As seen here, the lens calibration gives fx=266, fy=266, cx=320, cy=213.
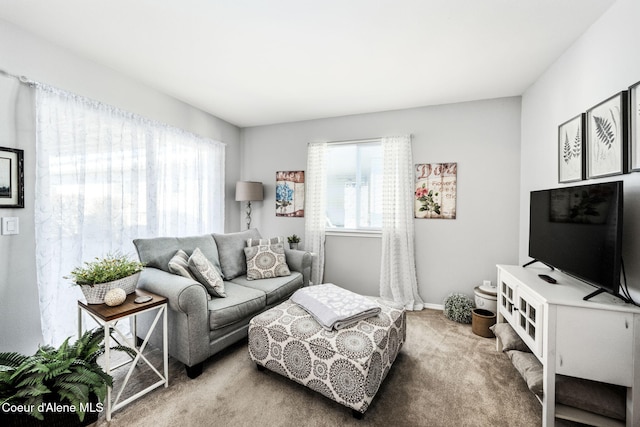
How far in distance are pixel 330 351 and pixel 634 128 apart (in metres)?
2.12

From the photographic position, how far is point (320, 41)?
2.01 meters

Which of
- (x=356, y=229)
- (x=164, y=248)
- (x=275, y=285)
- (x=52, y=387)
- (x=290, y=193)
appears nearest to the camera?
(x=52, y=387)

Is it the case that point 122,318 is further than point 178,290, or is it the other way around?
point 178,290

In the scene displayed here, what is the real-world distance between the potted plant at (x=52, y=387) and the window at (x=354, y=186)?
277cm

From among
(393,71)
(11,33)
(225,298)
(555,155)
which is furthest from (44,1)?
(555,155)

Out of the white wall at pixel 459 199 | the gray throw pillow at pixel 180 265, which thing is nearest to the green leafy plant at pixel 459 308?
the white wall at pixel 459 199

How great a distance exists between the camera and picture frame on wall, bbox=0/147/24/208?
1.84m

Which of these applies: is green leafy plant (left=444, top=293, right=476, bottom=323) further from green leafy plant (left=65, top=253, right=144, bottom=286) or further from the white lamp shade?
green leafy plant (left=65, top=253, right=144, bottom=286)

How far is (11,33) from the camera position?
1.88 m

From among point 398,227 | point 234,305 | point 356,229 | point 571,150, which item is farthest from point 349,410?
point 571,150

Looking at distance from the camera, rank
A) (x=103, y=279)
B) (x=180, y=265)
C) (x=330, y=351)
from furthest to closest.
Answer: (x=180, y=265) → (x=103, y=279) → (x=330, y=351)

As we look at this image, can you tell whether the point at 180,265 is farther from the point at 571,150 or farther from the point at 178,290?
the point at 571,150

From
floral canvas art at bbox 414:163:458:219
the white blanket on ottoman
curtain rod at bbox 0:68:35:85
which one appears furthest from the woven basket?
floral canvas art at bbox 414:163:458:219

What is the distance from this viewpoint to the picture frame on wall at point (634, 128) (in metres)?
1.45
